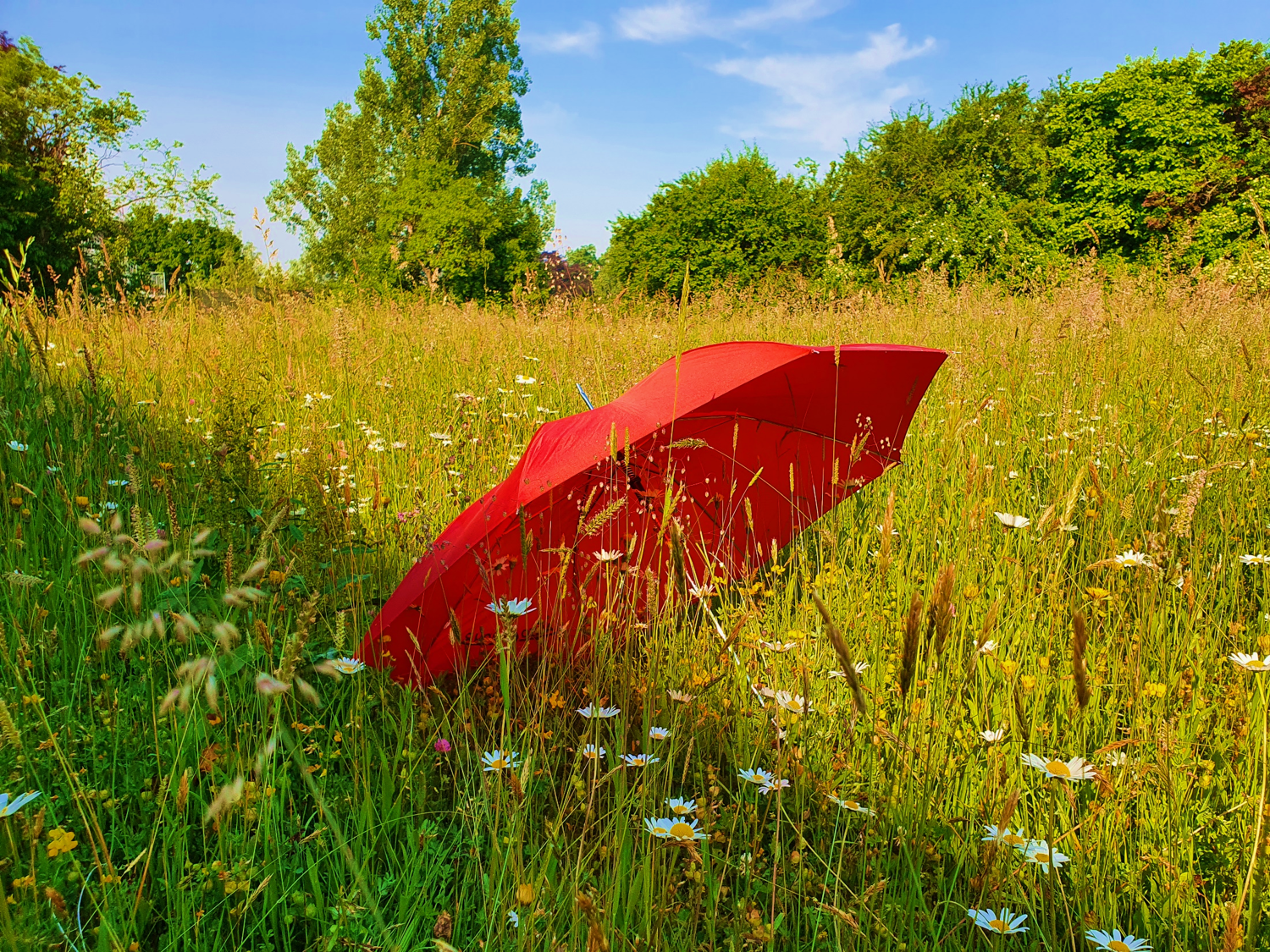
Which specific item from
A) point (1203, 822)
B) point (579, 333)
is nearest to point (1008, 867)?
point (1203, 822)

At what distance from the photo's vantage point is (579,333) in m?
5.39

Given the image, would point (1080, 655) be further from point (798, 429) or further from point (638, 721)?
point (798, 429)

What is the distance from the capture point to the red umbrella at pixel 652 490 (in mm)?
1518

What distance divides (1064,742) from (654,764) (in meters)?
A: 0.89

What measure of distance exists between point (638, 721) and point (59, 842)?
100cm

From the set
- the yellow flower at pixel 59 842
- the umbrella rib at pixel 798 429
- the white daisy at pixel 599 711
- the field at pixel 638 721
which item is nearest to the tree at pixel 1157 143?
the field at pixel 638 721

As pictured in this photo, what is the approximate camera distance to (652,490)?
1651mm

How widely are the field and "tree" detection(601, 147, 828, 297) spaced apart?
38.9 feet

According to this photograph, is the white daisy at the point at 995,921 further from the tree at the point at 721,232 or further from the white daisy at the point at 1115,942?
the tree at the point at 721,232

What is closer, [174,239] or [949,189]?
[949,189]

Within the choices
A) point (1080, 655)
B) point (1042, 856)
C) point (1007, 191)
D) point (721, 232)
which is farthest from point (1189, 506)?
point (1007, 191)

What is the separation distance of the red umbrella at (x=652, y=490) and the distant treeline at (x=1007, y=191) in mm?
11496

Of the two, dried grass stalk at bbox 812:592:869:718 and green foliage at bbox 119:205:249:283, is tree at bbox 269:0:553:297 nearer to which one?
green foliage at bbox 119:205:249:283

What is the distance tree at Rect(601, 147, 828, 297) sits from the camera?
1429 cm
